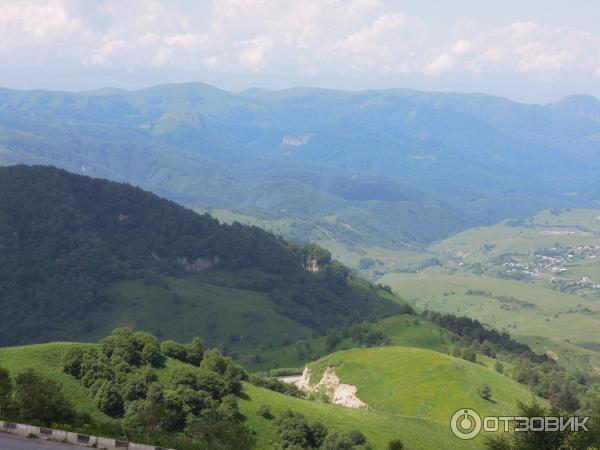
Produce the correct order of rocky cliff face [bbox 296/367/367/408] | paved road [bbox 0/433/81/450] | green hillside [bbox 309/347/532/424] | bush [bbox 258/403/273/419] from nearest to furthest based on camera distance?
paved road [bbox 0/433/81/450], bush [bbox 258/403/273/419], green hillside [bbox 309/347/532/424], rocky cliff face [bbox 296/367/367/408]

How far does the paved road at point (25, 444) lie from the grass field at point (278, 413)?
24.2 m

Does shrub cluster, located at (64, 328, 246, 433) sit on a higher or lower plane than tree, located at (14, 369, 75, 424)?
lower

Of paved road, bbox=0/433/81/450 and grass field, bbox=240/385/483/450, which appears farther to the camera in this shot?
grass field, bbox=240/385/483/450

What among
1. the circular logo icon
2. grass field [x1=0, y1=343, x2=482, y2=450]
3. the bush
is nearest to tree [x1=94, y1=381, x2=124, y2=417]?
grass field [x1=0, y1=343, x2=482, y2=450]

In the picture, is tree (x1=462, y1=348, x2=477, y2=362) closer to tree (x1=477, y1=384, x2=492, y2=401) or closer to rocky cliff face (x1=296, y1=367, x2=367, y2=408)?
rocky cliff face (x1=296, y1=367, x2=367, y2=408)

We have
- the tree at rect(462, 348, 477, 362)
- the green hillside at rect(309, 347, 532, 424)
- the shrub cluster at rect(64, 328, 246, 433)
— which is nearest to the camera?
the shrub cluster at rect(64, 328, 246, 433)

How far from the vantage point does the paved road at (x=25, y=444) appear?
41.3 metres

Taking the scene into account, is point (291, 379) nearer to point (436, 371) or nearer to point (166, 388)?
point (436, 371)

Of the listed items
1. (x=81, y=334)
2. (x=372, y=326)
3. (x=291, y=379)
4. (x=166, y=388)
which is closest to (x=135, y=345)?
(x=166, y=388)

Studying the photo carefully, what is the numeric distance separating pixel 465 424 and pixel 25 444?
6064 cm

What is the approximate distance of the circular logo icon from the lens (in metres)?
80.3

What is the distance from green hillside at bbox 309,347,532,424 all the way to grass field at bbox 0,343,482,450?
1057 centimetres

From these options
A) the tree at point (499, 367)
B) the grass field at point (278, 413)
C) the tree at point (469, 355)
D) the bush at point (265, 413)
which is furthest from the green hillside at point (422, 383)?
the bush at point (265, 413)

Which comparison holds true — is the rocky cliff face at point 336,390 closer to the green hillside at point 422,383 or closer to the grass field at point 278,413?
the green hillside at point 422,383
